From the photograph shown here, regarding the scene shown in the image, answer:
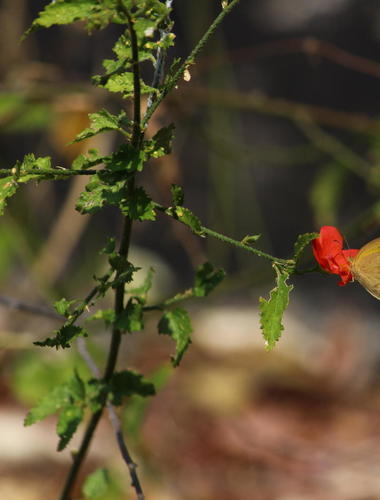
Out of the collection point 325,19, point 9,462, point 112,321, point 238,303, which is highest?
point 325,19

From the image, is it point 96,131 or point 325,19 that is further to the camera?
point 325,19

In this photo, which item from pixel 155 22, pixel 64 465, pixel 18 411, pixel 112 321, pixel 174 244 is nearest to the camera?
pixel 155 22

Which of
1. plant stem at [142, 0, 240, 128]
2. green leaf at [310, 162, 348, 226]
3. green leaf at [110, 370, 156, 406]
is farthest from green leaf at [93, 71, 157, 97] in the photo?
green leaf at [310, 162, 348, 226]

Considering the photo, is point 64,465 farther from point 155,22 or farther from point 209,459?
point 155,22

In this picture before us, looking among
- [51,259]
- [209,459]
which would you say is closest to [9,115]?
[51,259]

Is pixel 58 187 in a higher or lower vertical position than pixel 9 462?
higher

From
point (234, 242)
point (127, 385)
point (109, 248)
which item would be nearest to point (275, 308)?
point (234, 242)
